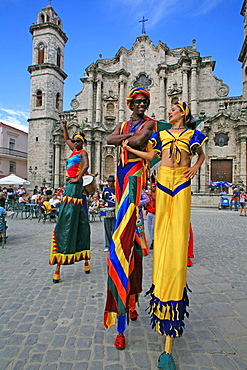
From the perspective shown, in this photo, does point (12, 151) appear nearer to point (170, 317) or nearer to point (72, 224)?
point (72, 224)

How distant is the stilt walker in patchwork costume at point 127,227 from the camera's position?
2260 mm

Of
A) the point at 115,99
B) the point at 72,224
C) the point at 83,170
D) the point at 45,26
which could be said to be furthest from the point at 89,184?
the point at 45,26

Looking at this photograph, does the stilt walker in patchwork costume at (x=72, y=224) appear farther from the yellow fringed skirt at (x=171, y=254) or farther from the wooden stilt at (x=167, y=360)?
the wooden stilt at (x=167, y=360)

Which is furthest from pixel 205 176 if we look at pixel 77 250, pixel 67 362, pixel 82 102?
pixel 67 362

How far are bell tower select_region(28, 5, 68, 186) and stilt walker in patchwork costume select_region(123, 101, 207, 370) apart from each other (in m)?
29.1

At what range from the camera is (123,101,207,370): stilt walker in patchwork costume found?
6.73 feet

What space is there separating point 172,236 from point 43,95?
3216 centimetres

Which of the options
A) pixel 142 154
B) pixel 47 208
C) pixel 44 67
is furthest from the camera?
pixel 44 67

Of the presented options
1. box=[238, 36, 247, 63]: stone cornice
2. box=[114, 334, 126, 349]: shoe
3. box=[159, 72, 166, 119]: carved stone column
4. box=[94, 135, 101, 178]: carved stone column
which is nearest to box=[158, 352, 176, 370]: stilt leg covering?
box=[114, 334, 126, 349]: shoe

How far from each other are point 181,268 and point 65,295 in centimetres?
214

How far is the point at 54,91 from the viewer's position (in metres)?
30.4

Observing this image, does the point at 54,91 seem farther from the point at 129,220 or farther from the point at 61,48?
the point at 129,220

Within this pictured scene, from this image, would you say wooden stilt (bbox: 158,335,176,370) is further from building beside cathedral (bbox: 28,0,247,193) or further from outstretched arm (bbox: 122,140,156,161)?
building beside cathedral (bbox: 28,0,247,193)

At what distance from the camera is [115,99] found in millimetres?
32188
